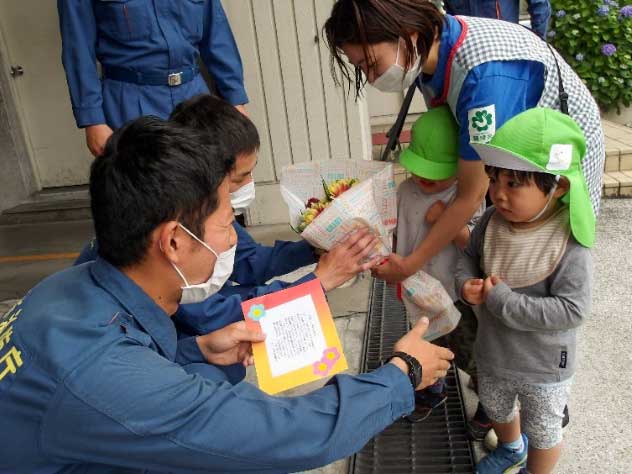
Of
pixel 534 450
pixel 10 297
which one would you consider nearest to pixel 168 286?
pixel 534 450

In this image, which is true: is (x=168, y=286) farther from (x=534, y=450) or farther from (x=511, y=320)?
(x=534, y=450)

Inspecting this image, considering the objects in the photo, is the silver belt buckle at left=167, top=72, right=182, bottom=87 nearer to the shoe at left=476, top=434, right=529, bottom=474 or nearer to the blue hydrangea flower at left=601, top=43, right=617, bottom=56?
the shoe at left=476, top=434, right=529, bottom=474

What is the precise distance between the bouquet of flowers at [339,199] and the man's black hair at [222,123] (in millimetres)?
168

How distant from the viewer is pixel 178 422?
1.05m

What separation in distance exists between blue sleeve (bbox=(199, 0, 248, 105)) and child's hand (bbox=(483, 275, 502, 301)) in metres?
2.08

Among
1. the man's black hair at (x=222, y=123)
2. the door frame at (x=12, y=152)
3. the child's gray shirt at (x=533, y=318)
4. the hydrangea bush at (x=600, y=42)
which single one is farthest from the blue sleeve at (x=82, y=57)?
the hydrangea bush at (x=600, y=42)

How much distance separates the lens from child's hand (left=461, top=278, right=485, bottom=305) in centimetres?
173

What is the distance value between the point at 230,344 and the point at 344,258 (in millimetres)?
462

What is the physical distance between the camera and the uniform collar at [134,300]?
1.25m

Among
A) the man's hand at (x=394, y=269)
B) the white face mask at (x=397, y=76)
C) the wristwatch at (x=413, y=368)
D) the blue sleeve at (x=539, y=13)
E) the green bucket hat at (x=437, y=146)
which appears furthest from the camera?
the blue sleeve at (x=539, y=13)

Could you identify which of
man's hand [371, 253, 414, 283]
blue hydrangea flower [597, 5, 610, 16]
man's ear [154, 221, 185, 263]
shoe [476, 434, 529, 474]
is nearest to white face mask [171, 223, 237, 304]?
man's ear [154, 221, 185, 263]

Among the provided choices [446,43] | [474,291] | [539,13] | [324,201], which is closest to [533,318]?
[474,291]

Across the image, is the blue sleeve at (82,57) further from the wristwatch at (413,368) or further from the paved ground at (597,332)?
the wristwatch at (413,368)

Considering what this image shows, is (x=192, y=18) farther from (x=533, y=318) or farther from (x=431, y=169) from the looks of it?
(x=533, y=318)
